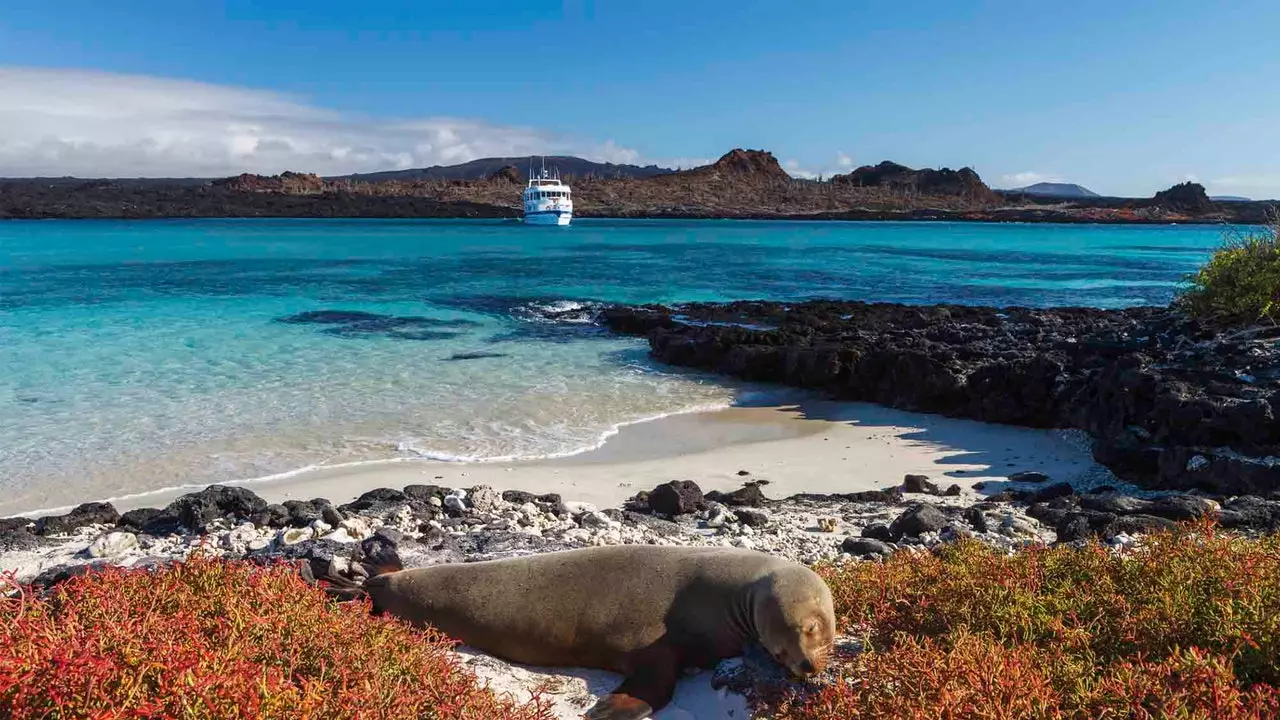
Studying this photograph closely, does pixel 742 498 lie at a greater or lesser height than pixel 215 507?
lesser

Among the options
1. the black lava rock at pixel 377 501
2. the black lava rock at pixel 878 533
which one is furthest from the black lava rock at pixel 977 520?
the black lava rock at pixel 377 501

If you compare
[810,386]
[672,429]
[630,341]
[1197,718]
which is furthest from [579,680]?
[630,341]

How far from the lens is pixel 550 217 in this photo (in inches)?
3666

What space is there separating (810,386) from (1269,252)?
6.98 meters

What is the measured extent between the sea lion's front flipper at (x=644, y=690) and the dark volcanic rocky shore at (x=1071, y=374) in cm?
Answer: 628

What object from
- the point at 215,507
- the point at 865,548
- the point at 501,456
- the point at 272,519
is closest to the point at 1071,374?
the point at 865,548

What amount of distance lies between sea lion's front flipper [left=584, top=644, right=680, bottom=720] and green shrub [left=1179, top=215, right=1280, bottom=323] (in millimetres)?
11141

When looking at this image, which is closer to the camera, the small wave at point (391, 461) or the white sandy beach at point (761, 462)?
the small wave at point (391, 461)

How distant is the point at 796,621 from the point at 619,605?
95 cm

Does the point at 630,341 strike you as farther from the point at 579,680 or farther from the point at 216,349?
the point at 579,680

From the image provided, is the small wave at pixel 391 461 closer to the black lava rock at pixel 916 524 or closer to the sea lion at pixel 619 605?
the black lava rock at pixel 916 524

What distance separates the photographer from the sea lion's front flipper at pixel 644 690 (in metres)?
3.81

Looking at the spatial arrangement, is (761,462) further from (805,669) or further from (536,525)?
(805,669)

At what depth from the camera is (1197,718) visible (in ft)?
8.86
